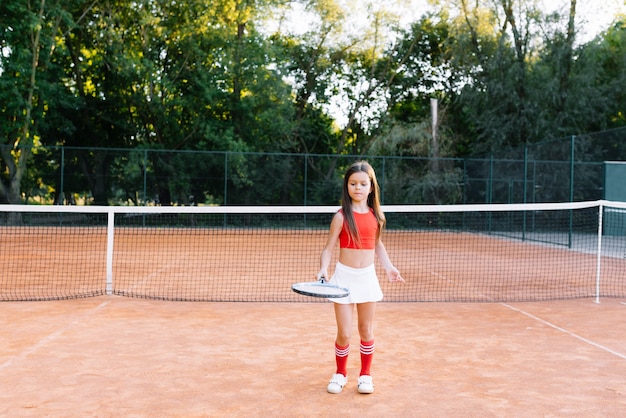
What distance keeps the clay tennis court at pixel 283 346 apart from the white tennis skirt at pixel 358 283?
1.90 feet

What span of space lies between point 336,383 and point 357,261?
750 mm

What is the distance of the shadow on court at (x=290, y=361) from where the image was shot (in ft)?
11.7

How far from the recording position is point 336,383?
384cm

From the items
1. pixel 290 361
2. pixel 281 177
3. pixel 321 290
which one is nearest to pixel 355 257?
pixel 321 290

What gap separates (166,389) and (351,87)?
1114 inches

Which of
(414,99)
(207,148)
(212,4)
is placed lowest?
(207,148)

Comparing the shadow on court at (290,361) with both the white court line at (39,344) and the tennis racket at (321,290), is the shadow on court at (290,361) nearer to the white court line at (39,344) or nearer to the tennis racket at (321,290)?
the white court line at (39,344)

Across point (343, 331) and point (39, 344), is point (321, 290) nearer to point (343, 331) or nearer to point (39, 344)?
point (343, 331)

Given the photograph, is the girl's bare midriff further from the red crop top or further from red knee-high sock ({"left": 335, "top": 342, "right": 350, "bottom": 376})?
red knee-high sock ({"left": 335, "top": 342, "right": 350, "bottom": 376})

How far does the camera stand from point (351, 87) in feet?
102

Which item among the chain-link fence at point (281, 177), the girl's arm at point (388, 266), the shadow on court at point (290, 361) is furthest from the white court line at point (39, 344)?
the chain-link fence at point (281, 177)

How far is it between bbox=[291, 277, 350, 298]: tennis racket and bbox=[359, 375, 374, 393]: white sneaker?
0.64 metres

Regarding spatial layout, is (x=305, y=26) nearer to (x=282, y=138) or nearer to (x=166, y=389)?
(x=282, y=138)

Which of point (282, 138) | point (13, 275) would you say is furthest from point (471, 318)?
point (282, 138)
